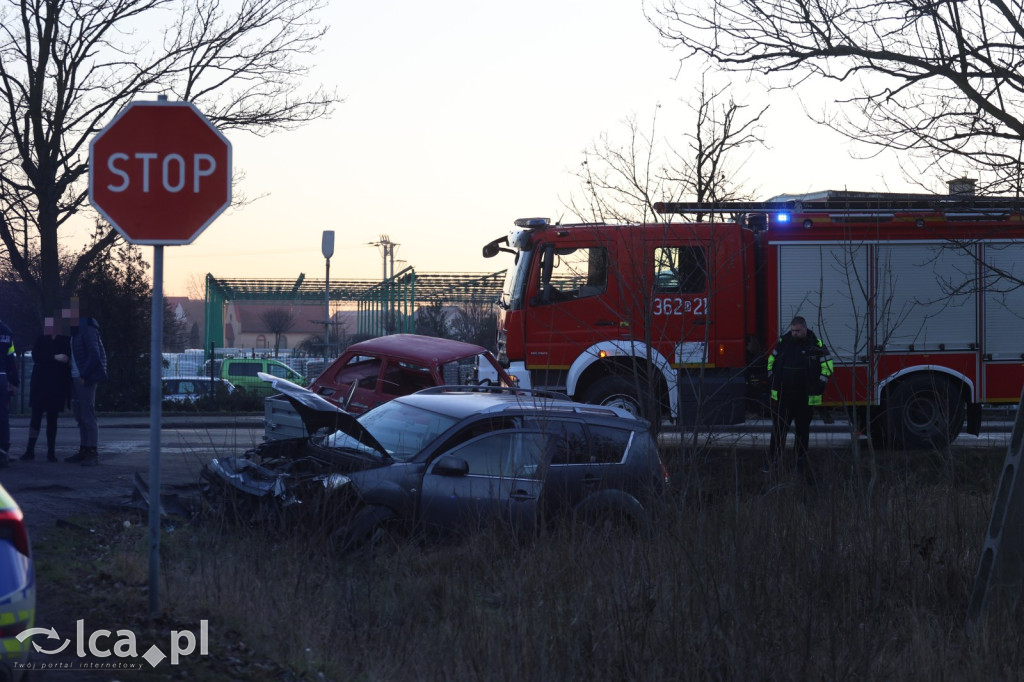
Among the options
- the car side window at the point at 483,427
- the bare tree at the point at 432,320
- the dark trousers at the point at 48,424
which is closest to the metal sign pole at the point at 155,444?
the car side window at the point at 483,427

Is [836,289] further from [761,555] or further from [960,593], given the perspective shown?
[761,555]

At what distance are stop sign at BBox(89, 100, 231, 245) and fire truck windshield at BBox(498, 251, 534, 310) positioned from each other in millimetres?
7717

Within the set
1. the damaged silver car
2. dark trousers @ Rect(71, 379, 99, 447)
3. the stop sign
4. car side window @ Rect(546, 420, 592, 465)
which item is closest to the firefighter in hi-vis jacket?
the damaged silver car

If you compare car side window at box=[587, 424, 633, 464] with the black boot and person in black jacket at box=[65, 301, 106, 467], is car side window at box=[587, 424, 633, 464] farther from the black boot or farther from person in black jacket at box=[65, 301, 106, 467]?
the black boot

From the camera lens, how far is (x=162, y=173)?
17.6 ft

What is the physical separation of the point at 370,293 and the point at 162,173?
3375cm

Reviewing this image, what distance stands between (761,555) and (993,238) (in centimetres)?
893

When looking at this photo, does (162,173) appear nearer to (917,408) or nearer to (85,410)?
(85,410)

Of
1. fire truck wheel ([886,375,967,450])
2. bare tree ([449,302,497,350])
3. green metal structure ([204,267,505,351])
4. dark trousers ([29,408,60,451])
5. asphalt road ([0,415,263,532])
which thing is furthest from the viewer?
green metal structure ([204,267,505,351])

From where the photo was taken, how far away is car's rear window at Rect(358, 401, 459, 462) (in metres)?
7.88

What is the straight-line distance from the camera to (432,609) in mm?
5988

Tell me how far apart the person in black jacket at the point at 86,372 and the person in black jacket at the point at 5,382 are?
2.17 ft

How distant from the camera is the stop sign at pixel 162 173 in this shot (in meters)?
5.30

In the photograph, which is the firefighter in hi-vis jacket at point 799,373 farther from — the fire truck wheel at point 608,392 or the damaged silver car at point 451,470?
the damaged silver car at point 451,470
